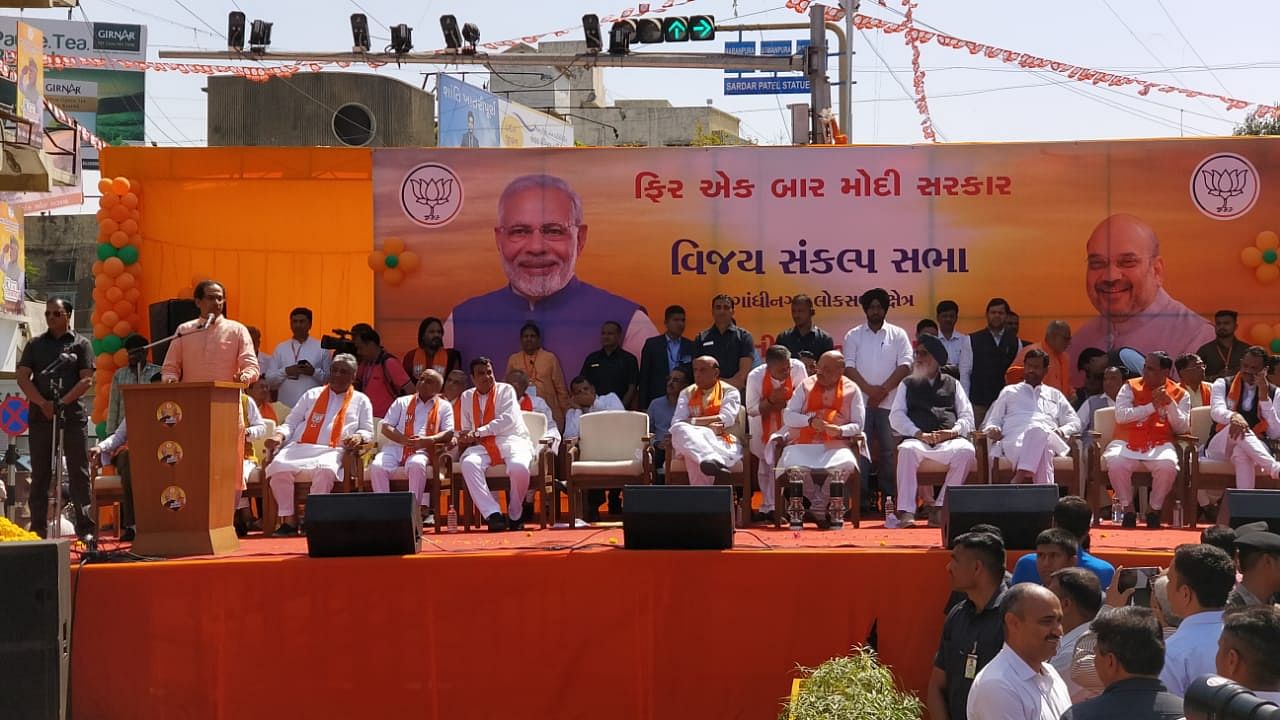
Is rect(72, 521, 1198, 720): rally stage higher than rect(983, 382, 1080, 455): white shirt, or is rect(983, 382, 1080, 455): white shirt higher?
rect(983, 382, 1080, 455): white shirt

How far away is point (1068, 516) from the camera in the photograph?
20.4ft

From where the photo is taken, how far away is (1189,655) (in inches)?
170

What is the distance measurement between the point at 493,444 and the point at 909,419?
2764 millimetres

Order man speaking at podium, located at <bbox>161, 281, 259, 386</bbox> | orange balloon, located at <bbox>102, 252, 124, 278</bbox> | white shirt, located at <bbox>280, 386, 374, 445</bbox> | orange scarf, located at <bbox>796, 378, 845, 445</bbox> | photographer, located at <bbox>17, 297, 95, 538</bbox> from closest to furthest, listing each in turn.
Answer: photographer, located at <bbox>17, 297, 95, 538</bbox>
man speaking at podium, located at <bbox>161, 281, 259, 386</bbox>
orange scarf, located at <bbox>796, 378, 845, 445</bbox>
white shirt, located at <bbox>280, 386, 374, 445</bbox>
orange balloon, located at <bbox>102, 252, 124, 278</bbox>

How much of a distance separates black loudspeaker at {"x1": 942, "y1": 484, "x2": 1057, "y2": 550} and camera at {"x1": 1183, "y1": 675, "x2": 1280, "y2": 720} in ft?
13.9

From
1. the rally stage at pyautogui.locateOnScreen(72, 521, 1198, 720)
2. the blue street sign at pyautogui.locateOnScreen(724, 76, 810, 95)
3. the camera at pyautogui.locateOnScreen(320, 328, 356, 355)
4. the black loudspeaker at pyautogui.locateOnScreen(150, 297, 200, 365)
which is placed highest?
the blue street sign at pyautogui.locateOnScreen(724, 76, 810, 95)

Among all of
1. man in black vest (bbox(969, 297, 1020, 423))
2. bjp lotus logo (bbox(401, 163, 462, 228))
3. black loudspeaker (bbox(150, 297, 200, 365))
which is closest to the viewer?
man in black vest (bbox(969, 297, 1020, 423))

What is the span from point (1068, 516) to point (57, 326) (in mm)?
6222

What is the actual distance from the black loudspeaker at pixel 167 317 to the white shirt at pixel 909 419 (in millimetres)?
5596

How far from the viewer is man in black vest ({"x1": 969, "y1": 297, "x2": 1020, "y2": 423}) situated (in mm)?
11148

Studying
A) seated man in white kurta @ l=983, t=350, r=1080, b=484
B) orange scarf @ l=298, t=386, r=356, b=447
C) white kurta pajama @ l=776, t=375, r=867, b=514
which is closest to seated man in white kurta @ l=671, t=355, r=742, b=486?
white kurta pajama @ l=776, t=375, r=867, b=514

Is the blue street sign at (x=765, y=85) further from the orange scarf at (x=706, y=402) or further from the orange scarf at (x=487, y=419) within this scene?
the orange scarf at (x=487, y=419)

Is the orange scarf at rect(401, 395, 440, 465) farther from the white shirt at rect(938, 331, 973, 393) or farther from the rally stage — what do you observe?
the white shirt at rect(938, 331, 973, 393)

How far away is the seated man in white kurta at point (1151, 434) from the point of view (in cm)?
943
